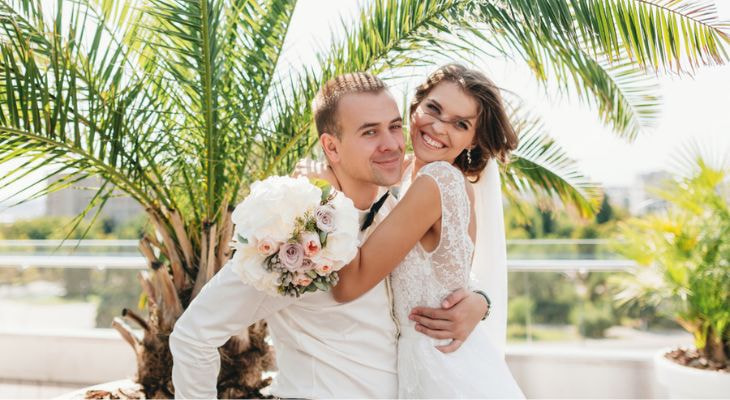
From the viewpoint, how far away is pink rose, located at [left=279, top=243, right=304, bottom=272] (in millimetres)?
1794

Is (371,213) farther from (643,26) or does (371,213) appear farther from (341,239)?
(643,26)

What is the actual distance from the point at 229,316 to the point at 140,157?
1371mm

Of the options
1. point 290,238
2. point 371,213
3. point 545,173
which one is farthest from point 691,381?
point 290,238

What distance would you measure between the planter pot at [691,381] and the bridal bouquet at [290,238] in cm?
342

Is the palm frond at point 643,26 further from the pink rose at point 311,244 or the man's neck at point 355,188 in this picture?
the pink rose at point 311,244

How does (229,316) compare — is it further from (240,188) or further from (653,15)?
(653,15)

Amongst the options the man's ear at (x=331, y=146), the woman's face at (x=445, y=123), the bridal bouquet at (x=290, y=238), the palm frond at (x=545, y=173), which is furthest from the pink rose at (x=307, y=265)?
the palm frond at (x=545, y=173)

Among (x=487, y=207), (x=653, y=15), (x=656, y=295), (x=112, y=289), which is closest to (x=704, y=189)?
(x=656, y=295)

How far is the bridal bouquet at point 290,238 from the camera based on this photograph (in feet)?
5.94

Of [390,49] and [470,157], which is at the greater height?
[390,49]

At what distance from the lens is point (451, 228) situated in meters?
2.20

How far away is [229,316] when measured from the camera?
81.8 inches

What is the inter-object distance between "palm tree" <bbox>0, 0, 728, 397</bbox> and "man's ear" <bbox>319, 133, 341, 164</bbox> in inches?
30.5

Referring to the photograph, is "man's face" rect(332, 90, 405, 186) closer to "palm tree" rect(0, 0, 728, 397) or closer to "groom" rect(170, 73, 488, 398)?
"groom" rect(170, 73, 488, 398)
